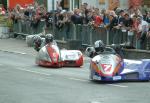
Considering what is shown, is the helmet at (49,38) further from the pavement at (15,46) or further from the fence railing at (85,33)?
the pavement at (15,46)

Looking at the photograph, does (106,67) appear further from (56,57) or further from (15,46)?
(15,46)

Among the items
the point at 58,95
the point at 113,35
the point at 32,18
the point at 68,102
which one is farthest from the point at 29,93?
the point at 32,18

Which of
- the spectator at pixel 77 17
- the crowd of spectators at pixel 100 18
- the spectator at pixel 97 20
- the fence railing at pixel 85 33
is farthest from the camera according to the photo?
the spectator at pixel 77 17

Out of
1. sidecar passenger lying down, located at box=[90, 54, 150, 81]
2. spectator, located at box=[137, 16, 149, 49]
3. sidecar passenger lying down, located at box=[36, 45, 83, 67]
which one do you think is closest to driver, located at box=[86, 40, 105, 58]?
sidecar passenger lying down, located at box=[90, 54, 150, 81]

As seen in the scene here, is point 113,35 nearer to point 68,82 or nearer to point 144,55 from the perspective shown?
point 144,55

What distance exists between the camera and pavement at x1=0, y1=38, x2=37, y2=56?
94.9 feet

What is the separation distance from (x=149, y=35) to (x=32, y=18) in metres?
11.8

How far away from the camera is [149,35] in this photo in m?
23.2

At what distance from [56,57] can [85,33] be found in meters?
6.59

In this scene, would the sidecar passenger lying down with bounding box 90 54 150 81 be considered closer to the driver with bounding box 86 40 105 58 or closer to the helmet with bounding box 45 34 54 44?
the driver with bounding box 86 40 105 58

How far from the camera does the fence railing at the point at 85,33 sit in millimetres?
24995

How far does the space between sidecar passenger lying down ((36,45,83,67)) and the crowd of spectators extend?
9.71ft

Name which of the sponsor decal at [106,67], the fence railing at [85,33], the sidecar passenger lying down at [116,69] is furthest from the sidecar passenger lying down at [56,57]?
the sponsor decal at [106,67]

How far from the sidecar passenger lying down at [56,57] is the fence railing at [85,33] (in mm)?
3117
